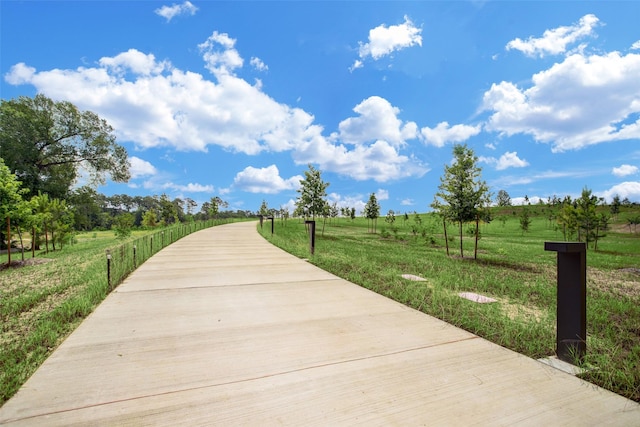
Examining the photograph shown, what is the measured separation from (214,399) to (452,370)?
6.71 feet

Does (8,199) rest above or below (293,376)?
above

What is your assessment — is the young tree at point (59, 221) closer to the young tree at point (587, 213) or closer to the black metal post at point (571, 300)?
the black metal post at point (571, 300)

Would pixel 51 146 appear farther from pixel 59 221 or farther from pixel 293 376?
pixel 293 376

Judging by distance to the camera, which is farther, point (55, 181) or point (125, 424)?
point (55, 181)

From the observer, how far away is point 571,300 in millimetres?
3049

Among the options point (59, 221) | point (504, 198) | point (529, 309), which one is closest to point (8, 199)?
point (59, 221)

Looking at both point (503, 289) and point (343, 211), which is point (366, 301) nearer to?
point (503, 289)

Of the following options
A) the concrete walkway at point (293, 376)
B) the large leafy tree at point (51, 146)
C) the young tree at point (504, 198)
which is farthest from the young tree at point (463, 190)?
the young tree at point (504, 198)

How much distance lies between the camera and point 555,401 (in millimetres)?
2418

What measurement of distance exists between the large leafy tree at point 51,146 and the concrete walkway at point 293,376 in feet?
90.4

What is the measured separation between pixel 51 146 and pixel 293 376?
33423mm

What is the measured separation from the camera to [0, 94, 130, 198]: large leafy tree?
2378 centimetres

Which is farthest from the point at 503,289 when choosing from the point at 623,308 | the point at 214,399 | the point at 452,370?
the point at 214,399

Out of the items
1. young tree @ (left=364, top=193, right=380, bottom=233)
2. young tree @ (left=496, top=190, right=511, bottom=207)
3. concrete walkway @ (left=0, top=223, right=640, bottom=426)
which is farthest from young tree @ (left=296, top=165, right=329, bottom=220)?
young tree @ (left=496, top=190, right=511, bottom=207)
